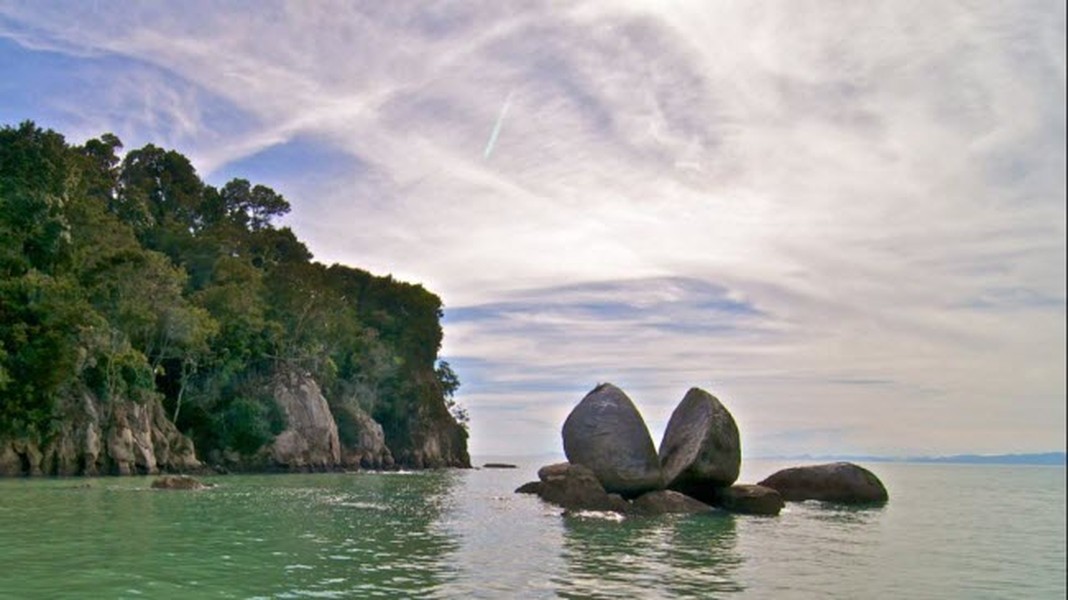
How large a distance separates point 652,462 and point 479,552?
13.6 m

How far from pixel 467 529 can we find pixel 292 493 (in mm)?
15138

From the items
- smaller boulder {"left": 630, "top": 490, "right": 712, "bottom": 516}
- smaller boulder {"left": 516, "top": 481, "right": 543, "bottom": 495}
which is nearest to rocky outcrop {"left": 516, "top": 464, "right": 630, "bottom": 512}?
smaller boulder {"left": 630, "top": 490, "right": 712, "bottom": 516}

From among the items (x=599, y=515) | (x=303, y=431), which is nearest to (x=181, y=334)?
(x=303, y=431)

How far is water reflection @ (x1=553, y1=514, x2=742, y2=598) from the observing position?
13.2m

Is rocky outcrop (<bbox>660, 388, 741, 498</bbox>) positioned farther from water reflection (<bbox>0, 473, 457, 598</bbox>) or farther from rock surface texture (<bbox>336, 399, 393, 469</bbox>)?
rock surface texture (<bbox>336, 399, 393, 469</bbox>)

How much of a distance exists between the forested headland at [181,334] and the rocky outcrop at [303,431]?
0.11 m

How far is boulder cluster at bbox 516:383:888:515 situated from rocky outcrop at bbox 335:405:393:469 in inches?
1697

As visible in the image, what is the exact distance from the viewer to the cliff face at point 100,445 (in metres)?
41.5

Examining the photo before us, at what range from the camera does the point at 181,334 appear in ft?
163

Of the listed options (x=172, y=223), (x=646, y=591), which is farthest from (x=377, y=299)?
(x=646, y=591)

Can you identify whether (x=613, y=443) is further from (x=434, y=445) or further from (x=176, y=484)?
(x=434, y=445)

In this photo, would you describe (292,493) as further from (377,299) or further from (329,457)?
(377,299)

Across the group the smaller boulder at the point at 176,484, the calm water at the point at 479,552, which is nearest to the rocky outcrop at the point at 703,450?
the calm water at the point at 479,552

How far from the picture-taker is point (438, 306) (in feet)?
309
